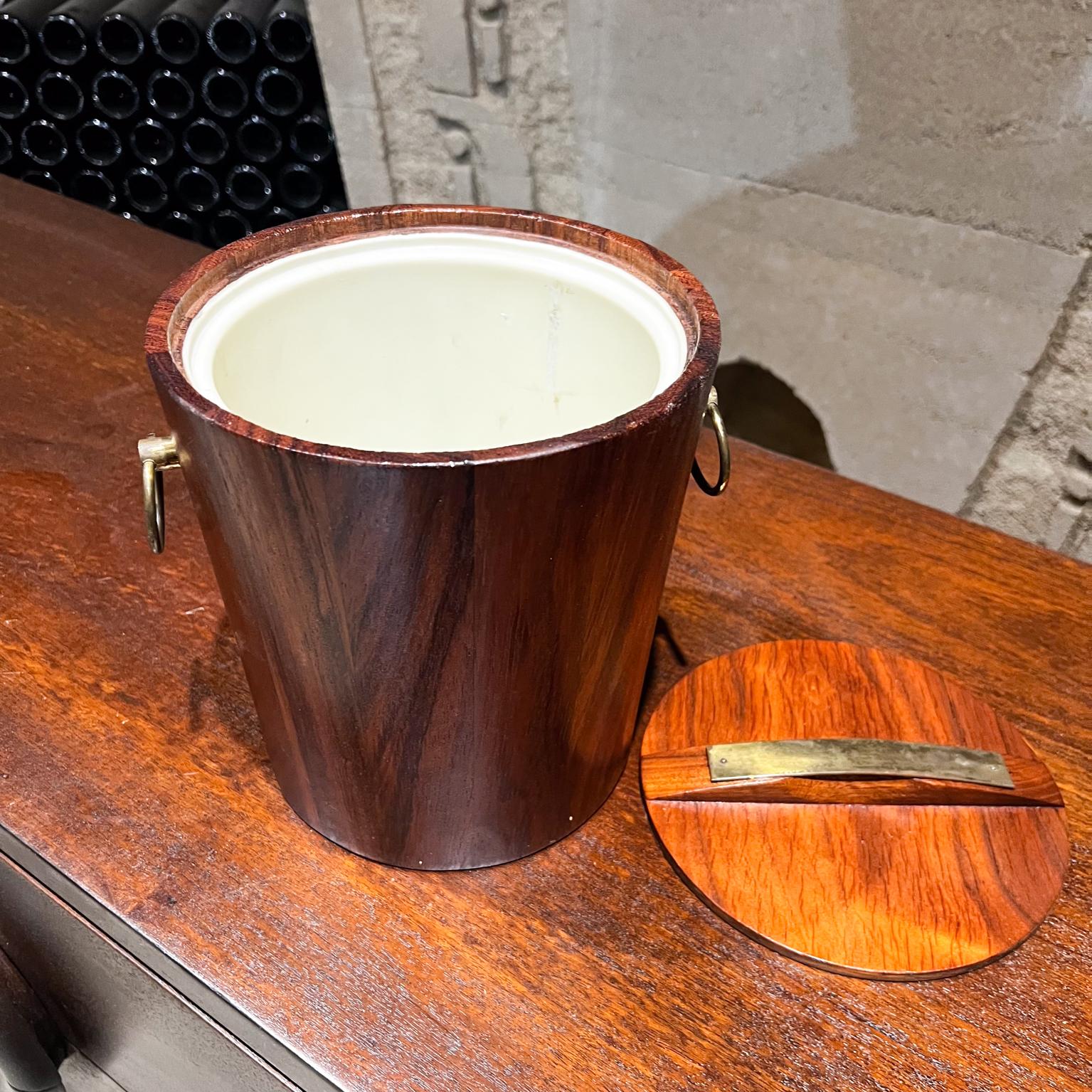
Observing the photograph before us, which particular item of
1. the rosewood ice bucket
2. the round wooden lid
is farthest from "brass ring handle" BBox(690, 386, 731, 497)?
the round wooden lid

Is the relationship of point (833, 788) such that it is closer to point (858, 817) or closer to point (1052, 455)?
point (858, 817)

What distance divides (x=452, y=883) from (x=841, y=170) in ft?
3.12

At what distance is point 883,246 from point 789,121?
18 centimetres

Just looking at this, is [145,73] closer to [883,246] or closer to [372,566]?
[883,246]

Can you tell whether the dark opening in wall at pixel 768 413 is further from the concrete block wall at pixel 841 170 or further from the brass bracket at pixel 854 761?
the brass bracket at pixel 854 761

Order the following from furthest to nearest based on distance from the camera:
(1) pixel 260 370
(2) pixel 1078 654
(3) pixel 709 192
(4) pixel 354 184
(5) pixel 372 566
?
1. (4) pixel 354 184
2. (3) pixel 709 192
3. (2) pixel 1078 654
4. (1) pixel 260 370
5. (5) pixel 372 566

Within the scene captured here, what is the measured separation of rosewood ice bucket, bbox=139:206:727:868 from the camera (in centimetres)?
32

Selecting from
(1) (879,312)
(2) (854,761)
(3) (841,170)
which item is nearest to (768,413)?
(1) (879,312)

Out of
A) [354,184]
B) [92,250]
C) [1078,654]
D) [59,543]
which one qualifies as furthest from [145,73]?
[1078,654]

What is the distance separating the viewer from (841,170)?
3.53ft

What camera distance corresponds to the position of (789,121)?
1.07m

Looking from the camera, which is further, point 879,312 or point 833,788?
point 879,312

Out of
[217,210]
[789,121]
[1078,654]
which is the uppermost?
[789,121]

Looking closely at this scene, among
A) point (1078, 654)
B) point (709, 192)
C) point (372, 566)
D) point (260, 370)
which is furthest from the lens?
point (709, 192)
